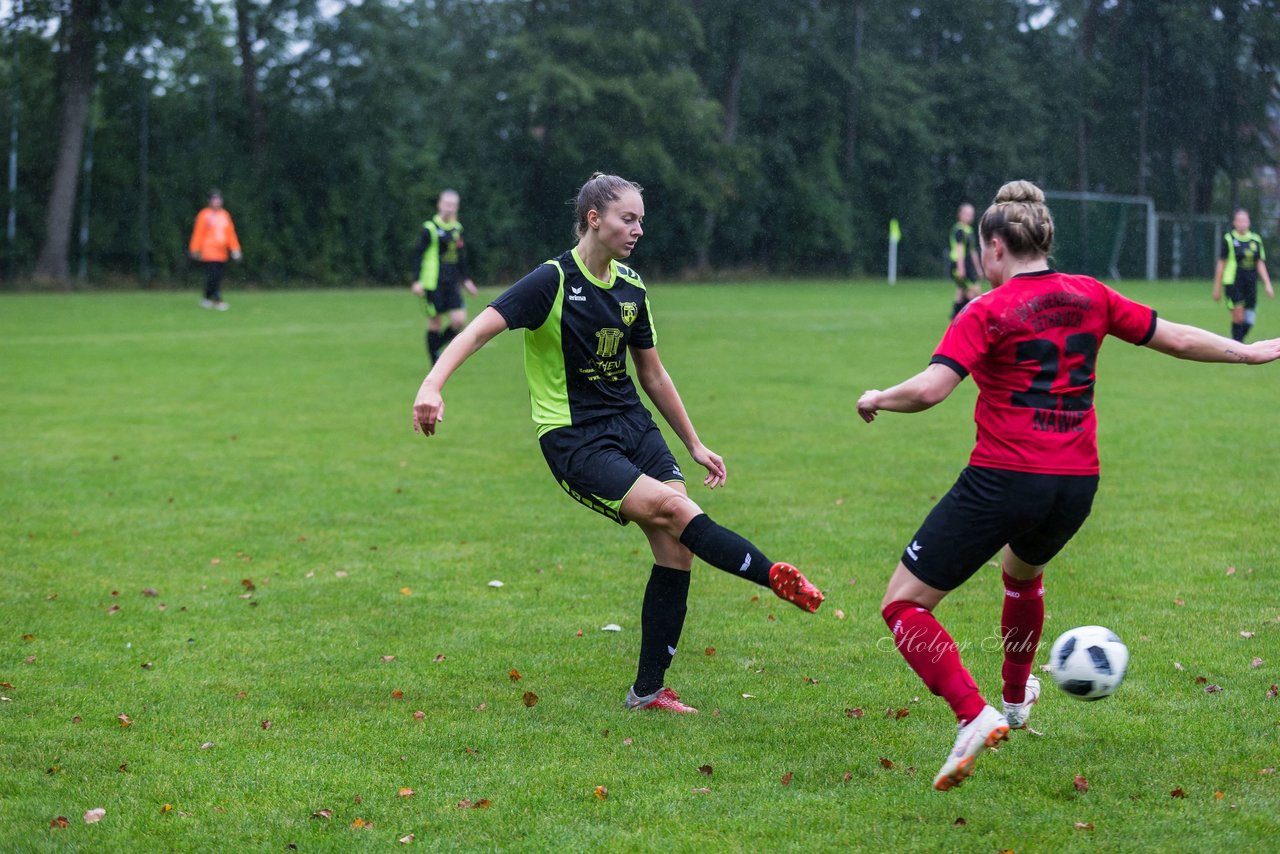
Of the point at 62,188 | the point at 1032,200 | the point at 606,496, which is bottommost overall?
the point at 606,496

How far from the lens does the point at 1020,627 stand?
185 inches

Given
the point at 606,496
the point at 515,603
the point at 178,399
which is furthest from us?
the point at 178,399

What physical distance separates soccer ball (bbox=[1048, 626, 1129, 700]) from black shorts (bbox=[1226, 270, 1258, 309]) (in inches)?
678

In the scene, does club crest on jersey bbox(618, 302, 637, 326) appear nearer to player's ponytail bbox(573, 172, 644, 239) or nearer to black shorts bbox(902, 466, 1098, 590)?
player's ponytail bbox(573, 172, 644, 239)

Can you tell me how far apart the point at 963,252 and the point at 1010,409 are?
72.2ft

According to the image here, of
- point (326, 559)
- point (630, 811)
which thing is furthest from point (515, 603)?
point (630, 811)

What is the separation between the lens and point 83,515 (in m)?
8.93

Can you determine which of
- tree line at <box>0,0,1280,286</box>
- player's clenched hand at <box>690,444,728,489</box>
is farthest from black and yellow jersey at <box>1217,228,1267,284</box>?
tree line at <box>0,0,1280,286</box>

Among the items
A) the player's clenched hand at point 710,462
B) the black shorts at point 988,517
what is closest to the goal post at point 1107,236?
the player's clenched hand at point 710,462

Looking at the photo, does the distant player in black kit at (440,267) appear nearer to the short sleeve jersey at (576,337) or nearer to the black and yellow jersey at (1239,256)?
the black and yellow jersey at (1239,256)

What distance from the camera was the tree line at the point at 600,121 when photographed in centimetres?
3644

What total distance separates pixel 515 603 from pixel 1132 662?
114 inches

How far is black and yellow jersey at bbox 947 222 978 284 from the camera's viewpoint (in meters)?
24.6

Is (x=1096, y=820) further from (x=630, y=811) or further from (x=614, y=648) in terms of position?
(x=614, y=648)
